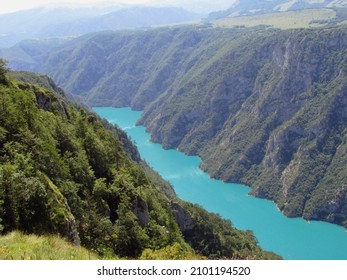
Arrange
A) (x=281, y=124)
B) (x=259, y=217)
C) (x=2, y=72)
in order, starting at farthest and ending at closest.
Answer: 1. (x=281, y=124)
2. (x=259, y=217)
3. (x=2, y=72)

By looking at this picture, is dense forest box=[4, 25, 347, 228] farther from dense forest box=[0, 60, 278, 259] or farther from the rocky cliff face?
dense forest box=[0, 60, 278, 259]

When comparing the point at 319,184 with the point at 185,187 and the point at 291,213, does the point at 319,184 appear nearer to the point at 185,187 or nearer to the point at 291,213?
the point at 291,213

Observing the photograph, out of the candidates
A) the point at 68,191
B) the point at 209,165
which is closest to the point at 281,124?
the point at 209,165

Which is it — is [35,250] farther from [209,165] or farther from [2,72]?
[209,165]

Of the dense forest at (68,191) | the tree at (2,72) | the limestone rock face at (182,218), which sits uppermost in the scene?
the tree at (2,72)

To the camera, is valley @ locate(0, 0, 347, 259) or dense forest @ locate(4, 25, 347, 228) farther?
dense forest @ locate(4, 25, 347, 228)

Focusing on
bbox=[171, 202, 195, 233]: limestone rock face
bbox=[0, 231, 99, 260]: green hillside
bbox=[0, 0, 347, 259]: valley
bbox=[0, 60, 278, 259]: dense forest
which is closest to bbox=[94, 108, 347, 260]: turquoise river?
bbox=[0, 0, 347, 259]: valley

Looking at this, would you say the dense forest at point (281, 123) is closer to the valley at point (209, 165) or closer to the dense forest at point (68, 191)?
the valley at point (209, 165)

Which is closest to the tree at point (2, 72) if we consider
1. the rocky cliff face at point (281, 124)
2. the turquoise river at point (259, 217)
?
the turquoise river at point (259, 217)

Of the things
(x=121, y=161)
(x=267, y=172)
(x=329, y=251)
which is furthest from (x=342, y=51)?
(x=121, y=161)

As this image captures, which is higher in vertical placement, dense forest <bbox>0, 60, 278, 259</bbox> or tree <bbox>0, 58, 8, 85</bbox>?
tree <bbox>0, 58, 8, 85</bbox>
